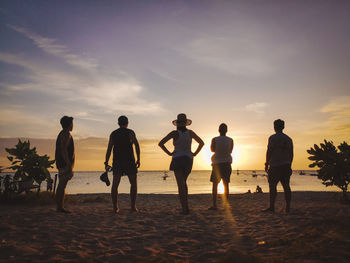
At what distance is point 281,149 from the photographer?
6.56 m

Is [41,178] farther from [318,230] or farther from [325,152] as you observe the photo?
[325,152]

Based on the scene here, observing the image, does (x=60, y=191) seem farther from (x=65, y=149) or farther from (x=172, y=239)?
(x=172, y=239)

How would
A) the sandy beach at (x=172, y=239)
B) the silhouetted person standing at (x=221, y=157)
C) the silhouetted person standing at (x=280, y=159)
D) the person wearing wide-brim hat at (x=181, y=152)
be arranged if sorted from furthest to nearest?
the silhouetted person standing at (x=221, y=157)
the silhouetted person standing at (x=280, y=159)
the person wearing wide-brim hat at (x=181, y=152)
the sandy beach at (x=172, y=239)

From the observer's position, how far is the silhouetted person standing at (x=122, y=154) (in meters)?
6.61

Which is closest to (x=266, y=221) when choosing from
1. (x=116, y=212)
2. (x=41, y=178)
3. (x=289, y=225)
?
(x=289, y=225)

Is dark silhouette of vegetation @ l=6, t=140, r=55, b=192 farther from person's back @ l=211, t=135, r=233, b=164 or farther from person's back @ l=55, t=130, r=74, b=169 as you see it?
person's back @ l=211, t=135, r=233, b=164

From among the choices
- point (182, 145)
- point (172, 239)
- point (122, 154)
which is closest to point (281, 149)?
point (182, 145)

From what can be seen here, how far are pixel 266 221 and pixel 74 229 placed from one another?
148 inches

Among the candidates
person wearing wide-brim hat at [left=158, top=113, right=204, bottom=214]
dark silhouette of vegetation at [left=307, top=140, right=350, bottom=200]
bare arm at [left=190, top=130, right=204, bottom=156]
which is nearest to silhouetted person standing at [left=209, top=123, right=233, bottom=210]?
bare arm at [left=190, top=130, right=204, bottom=156]

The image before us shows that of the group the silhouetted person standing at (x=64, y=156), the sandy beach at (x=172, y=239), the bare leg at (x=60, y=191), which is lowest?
the sandy beach at (x=172, y=239)

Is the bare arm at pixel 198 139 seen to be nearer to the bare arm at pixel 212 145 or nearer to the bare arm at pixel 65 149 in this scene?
the bare arm at pixel 212 145

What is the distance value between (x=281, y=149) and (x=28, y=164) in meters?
8.09

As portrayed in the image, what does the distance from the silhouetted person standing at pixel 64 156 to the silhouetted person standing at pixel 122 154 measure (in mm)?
879

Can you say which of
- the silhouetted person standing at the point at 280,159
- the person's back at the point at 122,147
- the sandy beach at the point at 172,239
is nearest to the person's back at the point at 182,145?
the person's back at the point at 122,147
